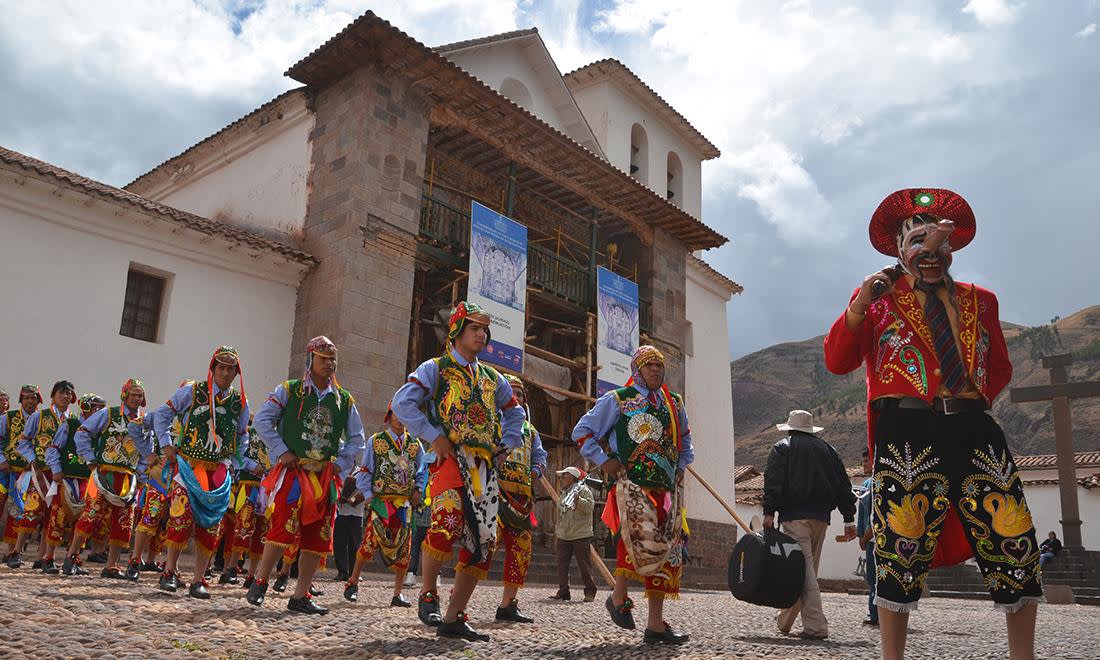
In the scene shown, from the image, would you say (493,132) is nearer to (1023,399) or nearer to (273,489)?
(273,489)

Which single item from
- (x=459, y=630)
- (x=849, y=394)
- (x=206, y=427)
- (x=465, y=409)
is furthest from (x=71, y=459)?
(x=849, y=394)

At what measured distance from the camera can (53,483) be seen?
851 cm

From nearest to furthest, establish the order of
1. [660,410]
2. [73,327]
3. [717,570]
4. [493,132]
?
[660,410] → [73,327] → [493,132] → [717,570]

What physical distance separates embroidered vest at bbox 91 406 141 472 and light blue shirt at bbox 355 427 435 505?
223 cm

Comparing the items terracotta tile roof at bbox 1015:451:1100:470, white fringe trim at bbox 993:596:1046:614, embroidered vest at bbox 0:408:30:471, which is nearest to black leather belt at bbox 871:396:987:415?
white fringe trim at bbox 993:596:1046:614

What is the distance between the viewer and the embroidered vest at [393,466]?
296 inches

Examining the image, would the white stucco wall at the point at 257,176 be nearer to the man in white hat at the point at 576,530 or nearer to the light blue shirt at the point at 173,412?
the man in white hat at the point at 576,530

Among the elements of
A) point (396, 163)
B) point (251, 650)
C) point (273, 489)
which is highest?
point (396, 163)

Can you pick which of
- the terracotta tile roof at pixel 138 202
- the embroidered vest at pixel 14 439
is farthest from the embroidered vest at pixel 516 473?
the terracotta tile roof at pixel 138 202

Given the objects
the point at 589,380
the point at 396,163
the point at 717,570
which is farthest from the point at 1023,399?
the point at 396,163

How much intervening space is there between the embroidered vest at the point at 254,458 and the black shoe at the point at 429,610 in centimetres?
383

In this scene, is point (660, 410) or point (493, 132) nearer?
point (660, 410)

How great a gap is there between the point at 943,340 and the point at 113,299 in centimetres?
1221

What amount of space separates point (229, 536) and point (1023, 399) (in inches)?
733
